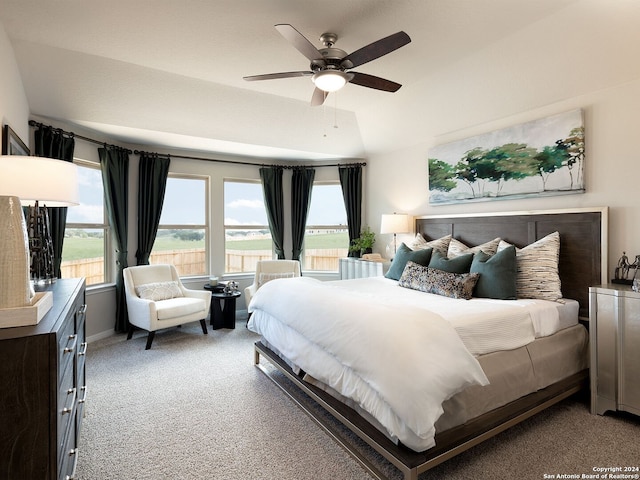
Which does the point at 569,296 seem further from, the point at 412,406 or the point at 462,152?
the point at 412,406

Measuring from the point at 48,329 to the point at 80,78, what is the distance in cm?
321

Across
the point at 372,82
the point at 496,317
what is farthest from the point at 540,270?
the point at 372,82

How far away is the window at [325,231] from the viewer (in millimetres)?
6086

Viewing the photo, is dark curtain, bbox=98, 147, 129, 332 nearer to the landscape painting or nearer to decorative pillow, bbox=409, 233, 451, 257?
decorative pillow, bbox=409, 233, 451, 257

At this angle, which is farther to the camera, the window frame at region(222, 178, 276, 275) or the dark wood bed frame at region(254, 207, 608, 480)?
the window frame at region(222, 178, 276, 275)

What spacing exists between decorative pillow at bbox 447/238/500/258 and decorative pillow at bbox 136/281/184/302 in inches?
141

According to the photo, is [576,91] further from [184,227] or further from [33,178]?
[184,227]

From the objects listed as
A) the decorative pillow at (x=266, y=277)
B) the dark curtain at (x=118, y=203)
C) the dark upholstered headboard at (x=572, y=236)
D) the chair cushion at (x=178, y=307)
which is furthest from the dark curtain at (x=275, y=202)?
the dark upholstered headboard at (x=572, y=236)

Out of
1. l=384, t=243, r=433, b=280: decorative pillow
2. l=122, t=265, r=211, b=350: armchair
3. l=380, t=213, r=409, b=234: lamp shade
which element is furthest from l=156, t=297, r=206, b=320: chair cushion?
l=380, t=213, r=409, b=234: lamp shade

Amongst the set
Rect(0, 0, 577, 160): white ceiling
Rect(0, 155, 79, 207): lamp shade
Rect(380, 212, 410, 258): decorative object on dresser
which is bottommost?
Rect(380, 212, 410, 258): decorative object on dresser

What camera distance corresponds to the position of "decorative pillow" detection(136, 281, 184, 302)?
14.4 ft

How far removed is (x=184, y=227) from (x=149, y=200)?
2.30ft

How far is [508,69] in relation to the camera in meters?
3.23

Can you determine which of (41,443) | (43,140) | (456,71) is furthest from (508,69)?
(43,140)
